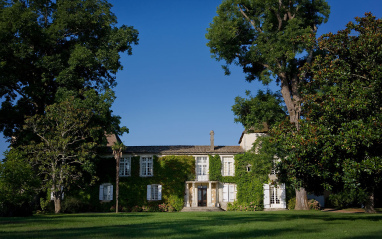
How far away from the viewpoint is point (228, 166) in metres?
39.0

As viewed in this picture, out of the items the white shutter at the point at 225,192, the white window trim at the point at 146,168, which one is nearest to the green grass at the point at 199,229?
the white shutter at the point at 225,192

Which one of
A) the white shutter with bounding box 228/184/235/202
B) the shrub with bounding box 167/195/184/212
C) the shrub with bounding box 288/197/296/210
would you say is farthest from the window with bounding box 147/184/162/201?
the shrub with bounding box 288/197/296/210

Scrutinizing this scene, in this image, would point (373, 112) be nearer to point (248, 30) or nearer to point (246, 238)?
point (246, 238)

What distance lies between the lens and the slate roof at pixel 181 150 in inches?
1531

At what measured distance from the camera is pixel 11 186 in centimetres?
2053

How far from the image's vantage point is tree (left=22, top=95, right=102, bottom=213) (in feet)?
93.4

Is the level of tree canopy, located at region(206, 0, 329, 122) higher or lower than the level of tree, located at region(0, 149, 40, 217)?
higher

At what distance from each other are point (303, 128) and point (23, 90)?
73.9 feet

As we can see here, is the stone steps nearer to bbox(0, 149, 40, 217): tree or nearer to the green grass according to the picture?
bbox(0, 149, 40, 217): tree

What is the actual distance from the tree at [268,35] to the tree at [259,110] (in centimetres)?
86

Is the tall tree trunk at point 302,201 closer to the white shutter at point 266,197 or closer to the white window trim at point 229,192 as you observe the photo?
the white shutter at point 266,197

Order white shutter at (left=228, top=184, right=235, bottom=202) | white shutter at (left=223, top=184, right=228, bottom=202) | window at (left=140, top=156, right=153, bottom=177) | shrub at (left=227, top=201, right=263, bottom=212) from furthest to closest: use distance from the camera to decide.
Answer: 1. window at (left=140, top=156, right=153, bottom=177)
2. white shutter at (left=223, top=184, right=228, bottom=202)
3. white shutter at (left=228, top=184, right=235, bottom=202)
4. shrub at (left=227, top=201, right=263, bottom=212)

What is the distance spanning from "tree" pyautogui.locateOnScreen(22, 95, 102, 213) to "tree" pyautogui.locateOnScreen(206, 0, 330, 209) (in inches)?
431

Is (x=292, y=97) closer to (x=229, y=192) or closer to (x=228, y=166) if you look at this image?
(x=228, y=166)
